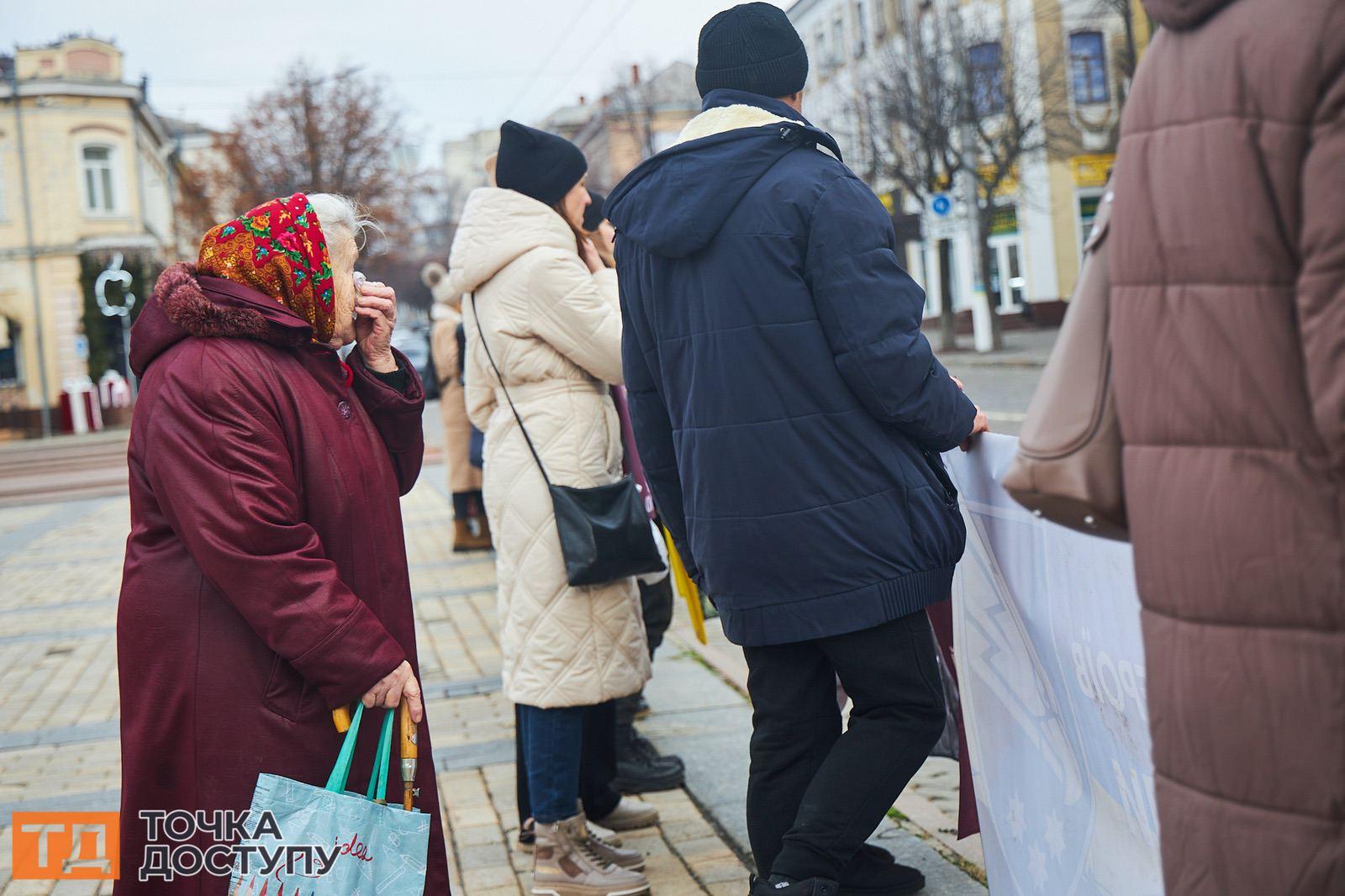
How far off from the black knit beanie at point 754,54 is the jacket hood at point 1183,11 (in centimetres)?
131

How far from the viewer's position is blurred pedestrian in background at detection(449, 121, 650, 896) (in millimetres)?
3662

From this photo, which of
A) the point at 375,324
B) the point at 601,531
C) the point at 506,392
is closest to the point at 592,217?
the point at 506,392

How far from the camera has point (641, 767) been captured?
14.8 ft

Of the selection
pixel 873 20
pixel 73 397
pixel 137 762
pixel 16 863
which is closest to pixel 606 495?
pixel 137 762

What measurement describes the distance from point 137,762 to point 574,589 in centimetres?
141

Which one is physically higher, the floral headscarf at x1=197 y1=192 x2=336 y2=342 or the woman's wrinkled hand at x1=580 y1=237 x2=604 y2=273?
the woman's wrinkled hand at x1=580 y1=237 x2=604 y2=273

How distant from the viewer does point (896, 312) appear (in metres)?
2.62

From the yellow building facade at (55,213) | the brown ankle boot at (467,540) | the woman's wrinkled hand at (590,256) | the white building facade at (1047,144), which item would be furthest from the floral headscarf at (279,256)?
the yellow building facade at (55,213)

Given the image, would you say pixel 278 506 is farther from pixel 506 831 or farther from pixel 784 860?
pixel 506 831

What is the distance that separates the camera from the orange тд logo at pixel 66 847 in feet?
12.7

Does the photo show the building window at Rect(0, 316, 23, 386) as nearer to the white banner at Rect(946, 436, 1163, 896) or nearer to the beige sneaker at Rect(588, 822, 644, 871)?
the beige sneaker at Rect(588, 822, 644, 871)

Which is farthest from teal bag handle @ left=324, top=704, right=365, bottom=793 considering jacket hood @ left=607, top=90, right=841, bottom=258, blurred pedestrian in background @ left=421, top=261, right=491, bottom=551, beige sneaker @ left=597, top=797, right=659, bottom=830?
blurred pedestrian in background @ left=421, top=261, right=491, bottom=551

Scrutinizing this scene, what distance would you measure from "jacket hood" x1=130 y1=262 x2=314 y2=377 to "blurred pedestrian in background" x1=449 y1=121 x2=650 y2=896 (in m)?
1.14

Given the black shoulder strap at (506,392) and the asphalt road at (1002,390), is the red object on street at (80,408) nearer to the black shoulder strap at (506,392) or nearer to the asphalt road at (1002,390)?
the asphalt road at (1002,390)
